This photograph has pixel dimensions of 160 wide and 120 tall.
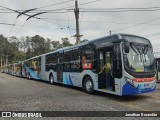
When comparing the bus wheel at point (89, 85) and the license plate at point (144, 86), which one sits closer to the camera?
the license plate at point (144, 86)

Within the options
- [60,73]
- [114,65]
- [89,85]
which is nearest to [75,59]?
[89,85]

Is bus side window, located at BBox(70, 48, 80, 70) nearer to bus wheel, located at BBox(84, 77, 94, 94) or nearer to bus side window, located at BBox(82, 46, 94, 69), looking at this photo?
bus side window, located at BBox(82, 46, 94, 69)

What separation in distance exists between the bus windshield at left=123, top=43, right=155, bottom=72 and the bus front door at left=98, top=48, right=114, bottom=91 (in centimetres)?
127

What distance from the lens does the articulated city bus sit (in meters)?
9.59

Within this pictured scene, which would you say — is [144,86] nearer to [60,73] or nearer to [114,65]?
[114,65]

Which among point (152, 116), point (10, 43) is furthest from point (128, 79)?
point (10, 43)

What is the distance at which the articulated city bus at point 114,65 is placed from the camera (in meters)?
9.59

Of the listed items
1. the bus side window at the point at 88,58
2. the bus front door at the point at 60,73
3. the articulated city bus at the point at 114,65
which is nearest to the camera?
the articulated city bus at the point at 114,65

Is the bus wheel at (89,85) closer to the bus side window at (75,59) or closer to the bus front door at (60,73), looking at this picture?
the bus side window at (75,59)

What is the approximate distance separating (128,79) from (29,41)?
116471 mm

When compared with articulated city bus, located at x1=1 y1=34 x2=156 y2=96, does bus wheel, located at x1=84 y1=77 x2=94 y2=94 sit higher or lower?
lower

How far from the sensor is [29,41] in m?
122

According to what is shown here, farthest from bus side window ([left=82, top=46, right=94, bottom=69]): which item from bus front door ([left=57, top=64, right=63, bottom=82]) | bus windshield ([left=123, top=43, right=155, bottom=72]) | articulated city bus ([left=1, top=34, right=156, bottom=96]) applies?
bus front door ([left=57, top=64, right=63, bottom=82])

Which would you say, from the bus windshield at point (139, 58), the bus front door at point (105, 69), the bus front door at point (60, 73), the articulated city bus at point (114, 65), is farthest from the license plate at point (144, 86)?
the bus front door at point (60, 73)
